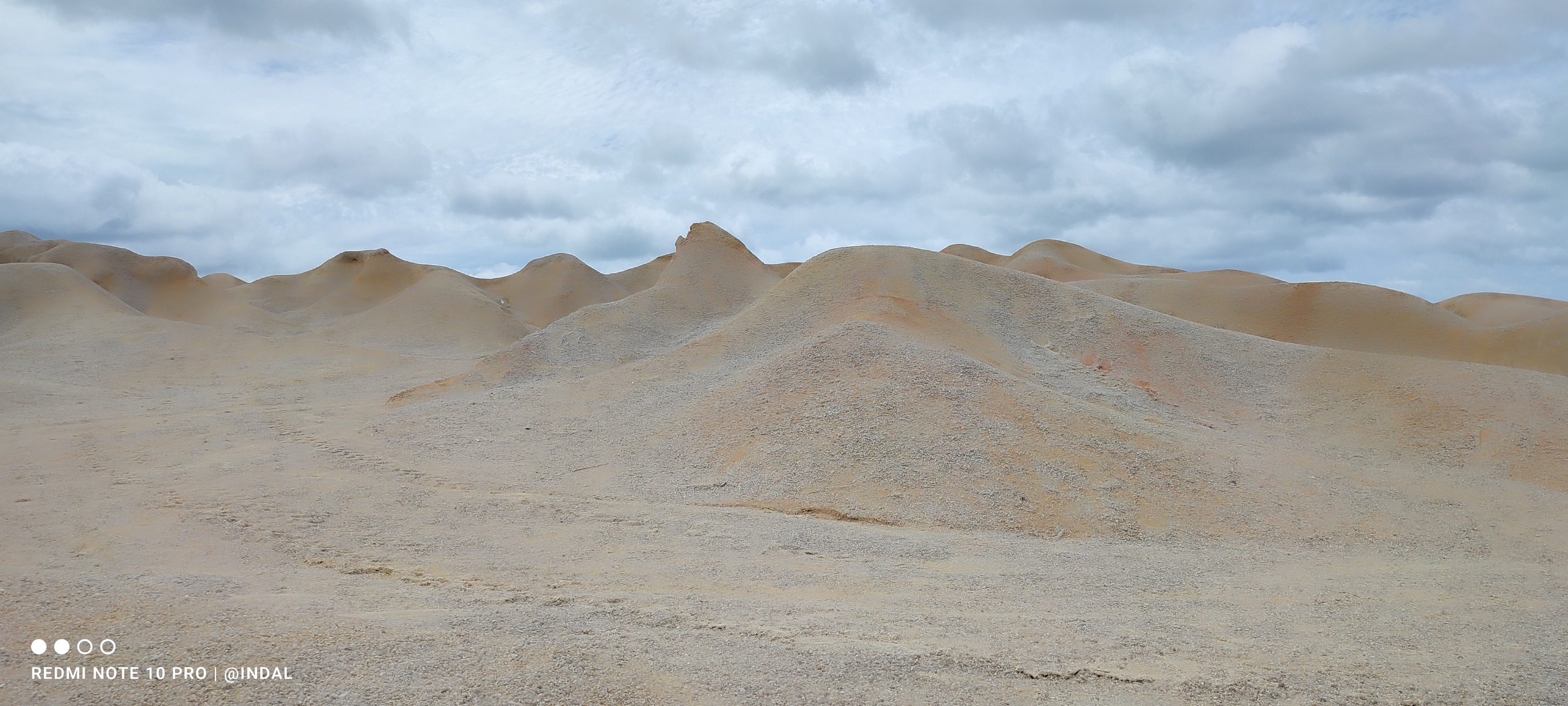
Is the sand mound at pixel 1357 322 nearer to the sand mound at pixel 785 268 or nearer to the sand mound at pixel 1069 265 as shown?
the sand mound at pixel 1069 265

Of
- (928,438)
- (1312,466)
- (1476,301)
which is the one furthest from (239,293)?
(1476,301)

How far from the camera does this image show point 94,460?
45.9 feet

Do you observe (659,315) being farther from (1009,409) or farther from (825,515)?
(825,515)

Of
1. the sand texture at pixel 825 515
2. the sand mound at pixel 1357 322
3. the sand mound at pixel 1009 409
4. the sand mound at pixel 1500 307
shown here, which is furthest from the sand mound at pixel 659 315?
the sand mound at pixel 1500 307

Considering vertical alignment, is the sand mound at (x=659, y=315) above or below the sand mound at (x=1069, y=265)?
below

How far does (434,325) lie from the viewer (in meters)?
46.9

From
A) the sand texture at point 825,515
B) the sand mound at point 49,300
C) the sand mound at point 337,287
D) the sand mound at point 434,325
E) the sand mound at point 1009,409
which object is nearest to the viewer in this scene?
the sand texture at point 825,515

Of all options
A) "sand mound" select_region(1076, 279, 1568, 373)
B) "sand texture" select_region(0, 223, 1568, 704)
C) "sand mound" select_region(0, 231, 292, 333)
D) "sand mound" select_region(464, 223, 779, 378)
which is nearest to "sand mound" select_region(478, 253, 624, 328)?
"sand mound" select_region(0, 231, 292, 333)

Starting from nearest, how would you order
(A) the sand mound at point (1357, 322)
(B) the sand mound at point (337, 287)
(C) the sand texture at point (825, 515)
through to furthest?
(C) the sand texture at point (825, 515), (A) the sand mound at point (1357, 322), (B) the sand mound at point (337, 287)

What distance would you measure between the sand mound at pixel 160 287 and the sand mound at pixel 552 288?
14920mm

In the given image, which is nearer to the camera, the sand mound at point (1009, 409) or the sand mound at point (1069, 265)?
the sand mound at point (1009, 409)

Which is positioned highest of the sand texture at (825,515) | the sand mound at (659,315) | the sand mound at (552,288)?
the sand mound at (552,288)

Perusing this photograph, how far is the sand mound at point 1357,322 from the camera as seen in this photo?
3638 cm

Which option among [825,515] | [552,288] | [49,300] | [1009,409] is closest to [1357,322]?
[1009,409]
